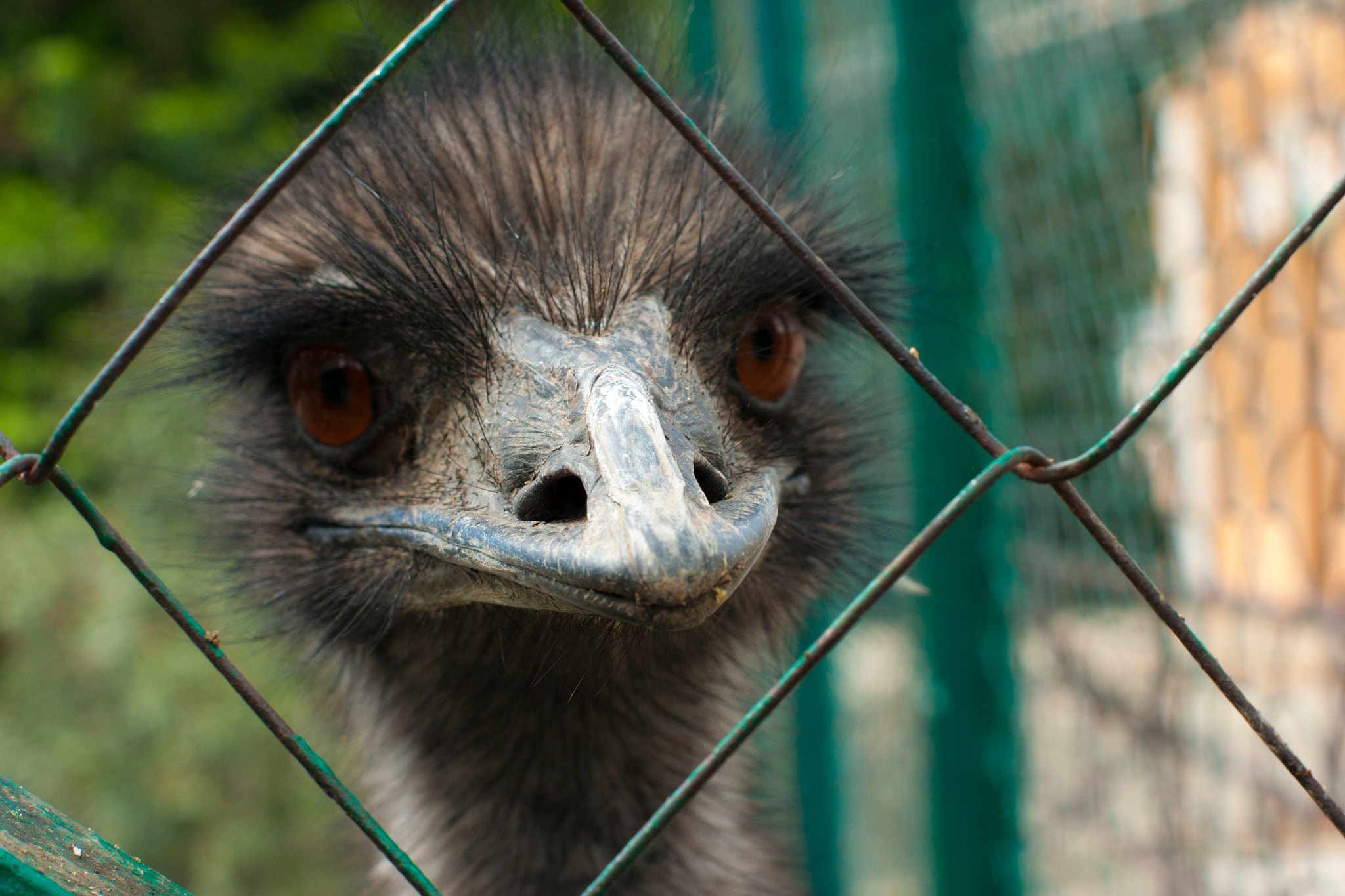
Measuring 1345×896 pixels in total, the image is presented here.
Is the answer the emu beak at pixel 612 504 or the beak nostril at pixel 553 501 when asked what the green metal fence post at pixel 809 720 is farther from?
the beak nostril at pixel 553 501

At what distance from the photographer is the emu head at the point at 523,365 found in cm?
85

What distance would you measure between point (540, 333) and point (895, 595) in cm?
88

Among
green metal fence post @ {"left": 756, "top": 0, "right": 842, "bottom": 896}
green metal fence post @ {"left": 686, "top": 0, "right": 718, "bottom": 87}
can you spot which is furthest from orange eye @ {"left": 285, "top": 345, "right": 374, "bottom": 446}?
green metal fence post @ {"left": 686, "top": 0, "right": 718, "bottom": 87}

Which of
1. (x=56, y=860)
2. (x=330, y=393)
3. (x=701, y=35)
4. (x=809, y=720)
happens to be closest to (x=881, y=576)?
(x=56, y=860)

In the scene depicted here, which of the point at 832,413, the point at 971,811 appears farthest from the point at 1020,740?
the point at 832,413

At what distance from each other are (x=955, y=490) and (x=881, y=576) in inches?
53.3

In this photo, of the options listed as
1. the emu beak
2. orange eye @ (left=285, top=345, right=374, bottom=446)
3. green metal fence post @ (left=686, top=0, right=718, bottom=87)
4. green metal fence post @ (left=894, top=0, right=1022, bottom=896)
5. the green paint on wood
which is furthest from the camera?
green metal fence post @ (left=686, top=0, right=718, bottom=87)

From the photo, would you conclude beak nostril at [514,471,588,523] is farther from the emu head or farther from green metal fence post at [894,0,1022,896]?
green metal fence post at [894,0,1022,896]

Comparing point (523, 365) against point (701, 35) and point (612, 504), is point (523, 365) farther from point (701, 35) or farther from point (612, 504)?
point (701, 35)

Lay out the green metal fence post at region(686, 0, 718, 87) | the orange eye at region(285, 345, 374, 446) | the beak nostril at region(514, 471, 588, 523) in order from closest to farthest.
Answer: the beak nostril at region(514, 471, 588, 523), the orange eye at region(285, 345, 374, 446), the green metal fence post at region(686, 0, 718, 87)

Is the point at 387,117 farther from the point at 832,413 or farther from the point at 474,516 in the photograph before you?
the point at 832,413

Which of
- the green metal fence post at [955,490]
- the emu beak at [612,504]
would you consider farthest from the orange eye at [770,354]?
the green metal fence post at [955,490]

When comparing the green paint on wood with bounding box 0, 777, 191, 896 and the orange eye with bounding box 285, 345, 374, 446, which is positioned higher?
the orange eye with bounding box 285, 345, 374, 446

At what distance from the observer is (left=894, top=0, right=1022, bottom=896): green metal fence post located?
1.93 meters
